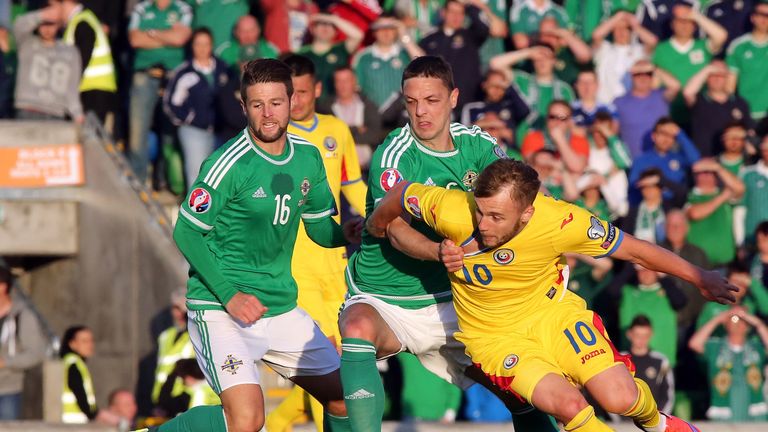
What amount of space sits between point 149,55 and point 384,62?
237 centimetres

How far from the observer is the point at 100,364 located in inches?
611

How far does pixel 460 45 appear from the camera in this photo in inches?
582

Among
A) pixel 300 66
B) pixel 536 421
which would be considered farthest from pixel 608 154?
pixel 536 421

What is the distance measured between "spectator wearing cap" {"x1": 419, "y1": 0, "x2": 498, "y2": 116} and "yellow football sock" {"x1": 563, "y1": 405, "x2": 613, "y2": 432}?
682 cm

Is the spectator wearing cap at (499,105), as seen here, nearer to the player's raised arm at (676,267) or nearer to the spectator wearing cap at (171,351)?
the spectator wearing cap at (171,351)

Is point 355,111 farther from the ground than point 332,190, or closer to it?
closer to it

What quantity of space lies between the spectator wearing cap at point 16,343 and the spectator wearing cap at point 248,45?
3.02 meters

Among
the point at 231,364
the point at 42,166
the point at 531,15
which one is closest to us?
the point at 231,364

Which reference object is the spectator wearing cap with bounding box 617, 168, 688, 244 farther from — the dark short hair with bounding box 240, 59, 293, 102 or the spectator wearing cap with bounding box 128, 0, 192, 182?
the dark short hair with bounding box 240, 59, 293, 102

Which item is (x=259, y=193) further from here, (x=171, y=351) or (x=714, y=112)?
(x=714, y=112)

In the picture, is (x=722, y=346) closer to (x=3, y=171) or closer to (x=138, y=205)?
(x=138, y=205)

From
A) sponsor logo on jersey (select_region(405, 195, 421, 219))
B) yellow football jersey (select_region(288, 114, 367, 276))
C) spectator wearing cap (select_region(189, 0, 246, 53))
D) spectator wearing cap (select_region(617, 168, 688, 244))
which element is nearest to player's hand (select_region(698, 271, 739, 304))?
sponsor logo on jersey (select_region(405, 195, 421, 219))

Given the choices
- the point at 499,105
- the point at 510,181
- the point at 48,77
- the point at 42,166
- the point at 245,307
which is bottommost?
the point at 42,166

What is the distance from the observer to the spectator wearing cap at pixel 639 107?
14.7 m
